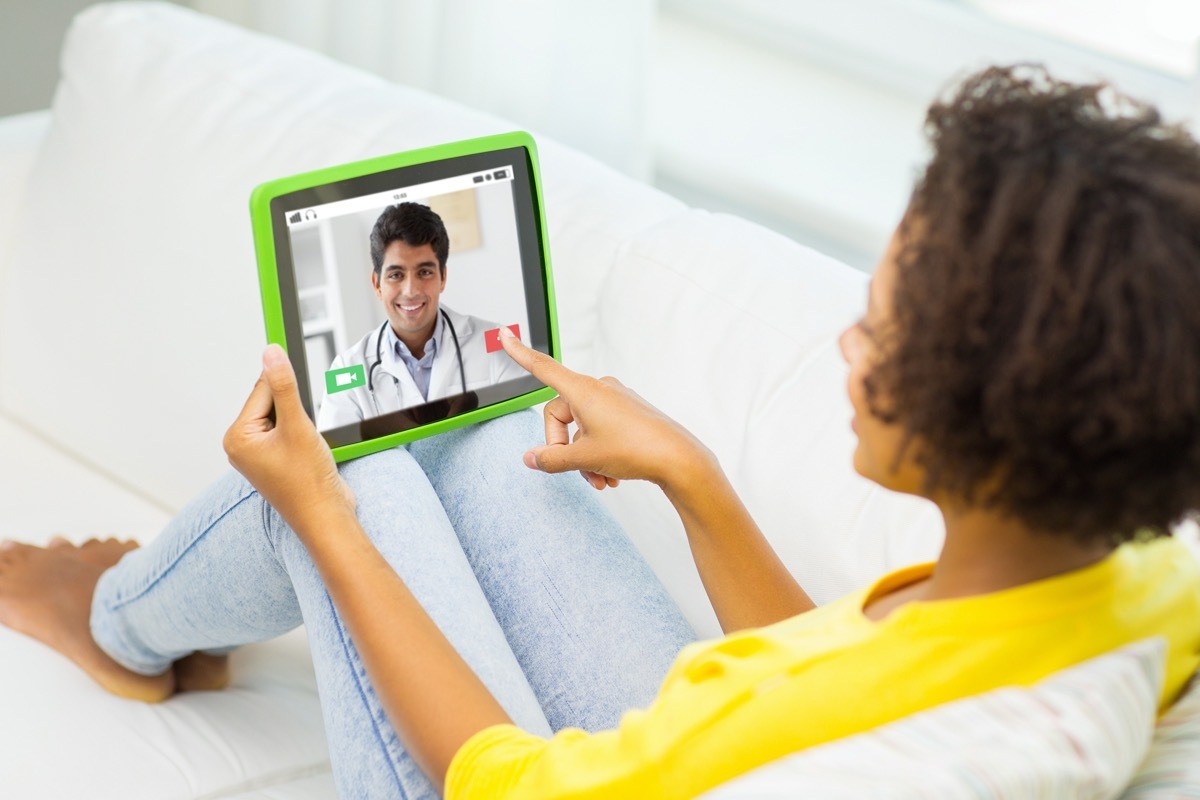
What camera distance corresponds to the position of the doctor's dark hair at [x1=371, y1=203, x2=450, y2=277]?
3.10ft

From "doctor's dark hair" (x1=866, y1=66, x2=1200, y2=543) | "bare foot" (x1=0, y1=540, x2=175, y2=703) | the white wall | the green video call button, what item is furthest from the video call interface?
Result: the white wall

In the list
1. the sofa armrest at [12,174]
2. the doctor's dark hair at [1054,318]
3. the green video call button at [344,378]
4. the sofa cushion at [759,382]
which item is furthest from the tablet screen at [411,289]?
the sofa armrest at [12,174]

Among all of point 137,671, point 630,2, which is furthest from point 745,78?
point 137,671

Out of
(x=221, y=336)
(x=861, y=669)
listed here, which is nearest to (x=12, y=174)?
(x=221, y=336)

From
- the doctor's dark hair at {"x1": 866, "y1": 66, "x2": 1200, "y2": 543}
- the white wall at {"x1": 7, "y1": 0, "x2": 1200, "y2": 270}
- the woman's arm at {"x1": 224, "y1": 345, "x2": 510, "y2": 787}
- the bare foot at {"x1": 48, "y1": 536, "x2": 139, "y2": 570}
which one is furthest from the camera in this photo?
the white wall at {"x1": 7, "y1": 0, "x2": 1200, "y2": 270}

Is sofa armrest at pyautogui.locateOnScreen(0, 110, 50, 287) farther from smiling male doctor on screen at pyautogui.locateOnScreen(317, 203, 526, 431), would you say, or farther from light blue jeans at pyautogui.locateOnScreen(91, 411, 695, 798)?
smiling male doctor on screen at pyautogui.locateOnScreen(317, 203, 526, 431)

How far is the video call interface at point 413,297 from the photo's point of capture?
36.3 inches

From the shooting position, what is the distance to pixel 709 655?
61 cm

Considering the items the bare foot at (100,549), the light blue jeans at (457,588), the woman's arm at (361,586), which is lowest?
the bare foot at (100,549)

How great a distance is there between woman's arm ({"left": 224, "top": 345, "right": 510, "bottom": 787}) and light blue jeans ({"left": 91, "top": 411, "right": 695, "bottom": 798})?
2 centimetres

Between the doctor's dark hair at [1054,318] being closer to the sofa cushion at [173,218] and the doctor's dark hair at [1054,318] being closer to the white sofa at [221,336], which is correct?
the white sofa at [221,336]

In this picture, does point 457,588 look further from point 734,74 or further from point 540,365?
point 734,74

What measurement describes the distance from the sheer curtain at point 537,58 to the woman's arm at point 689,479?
37.6 inches

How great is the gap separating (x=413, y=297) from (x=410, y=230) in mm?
54
